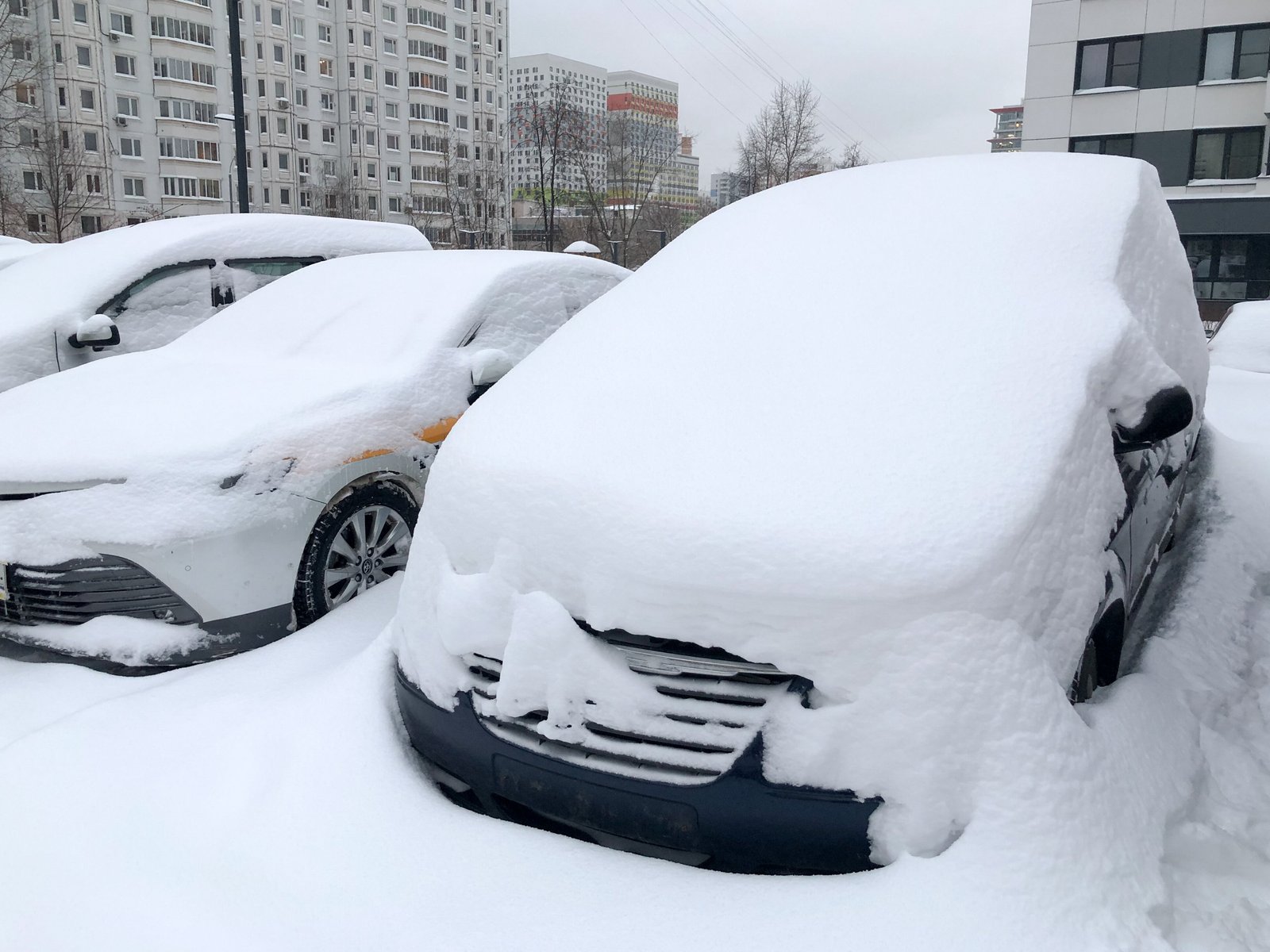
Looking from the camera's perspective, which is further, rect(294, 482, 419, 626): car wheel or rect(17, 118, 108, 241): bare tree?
rect(17, 118, 108, 241): bare tree

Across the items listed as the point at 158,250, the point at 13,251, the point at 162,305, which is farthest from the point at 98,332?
the point at 13,251

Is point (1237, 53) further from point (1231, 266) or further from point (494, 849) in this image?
point (494, 849)

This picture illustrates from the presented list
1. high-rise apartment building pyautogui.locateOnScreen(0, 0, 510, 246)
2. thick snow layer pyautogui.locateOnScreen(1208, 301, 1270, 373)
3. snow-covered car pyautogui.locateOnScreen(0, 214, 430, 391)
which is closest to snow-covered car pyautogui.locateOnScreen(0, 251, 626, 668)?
snow-covered car pyautogui.locateOnScreen(0, 214, 430, 391)

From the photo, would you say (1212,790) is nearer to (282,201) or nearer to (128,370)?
(128,370)

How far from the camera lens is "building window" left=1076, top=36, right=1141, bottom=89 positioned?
28969 mm

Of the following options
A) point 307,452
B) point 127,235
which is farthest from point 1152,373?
point 127,235

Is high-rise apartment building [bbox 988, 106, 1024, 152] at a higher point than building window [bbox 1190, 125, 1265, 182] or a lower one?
higher

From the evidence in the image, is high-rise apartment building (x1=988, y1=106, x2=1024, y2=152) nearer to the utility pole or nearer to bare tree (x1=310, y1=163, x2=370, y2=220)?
bare tree (x1=310, y1=163, x2=370, y2=220)

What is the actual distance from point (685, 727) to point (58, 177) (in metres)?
31.9

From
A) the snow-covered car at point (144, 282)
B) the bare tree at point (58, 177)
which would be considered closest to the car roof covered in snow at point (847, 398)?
the snow-covered car at point (144, 282)

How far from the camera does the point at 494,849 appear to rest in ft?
7.10

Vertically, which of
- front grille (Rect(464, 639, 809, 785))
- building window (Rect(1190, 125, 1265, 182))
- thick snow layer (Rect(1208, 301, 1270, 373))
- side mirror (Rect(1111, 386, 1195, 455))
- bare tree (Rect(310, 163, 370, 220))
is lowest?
front grille (Rect(464, 639, 809, 785))

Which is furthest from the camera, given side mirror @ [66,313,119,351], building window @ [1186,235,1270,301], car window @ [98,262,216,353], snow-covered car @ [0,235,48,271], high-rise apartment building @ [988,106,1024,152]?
high-rise apartment building @ [988,106,1024,152]

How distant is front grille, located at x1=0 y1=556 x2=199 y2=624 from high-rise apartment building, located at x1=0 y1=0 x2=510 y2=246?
44.5 m
